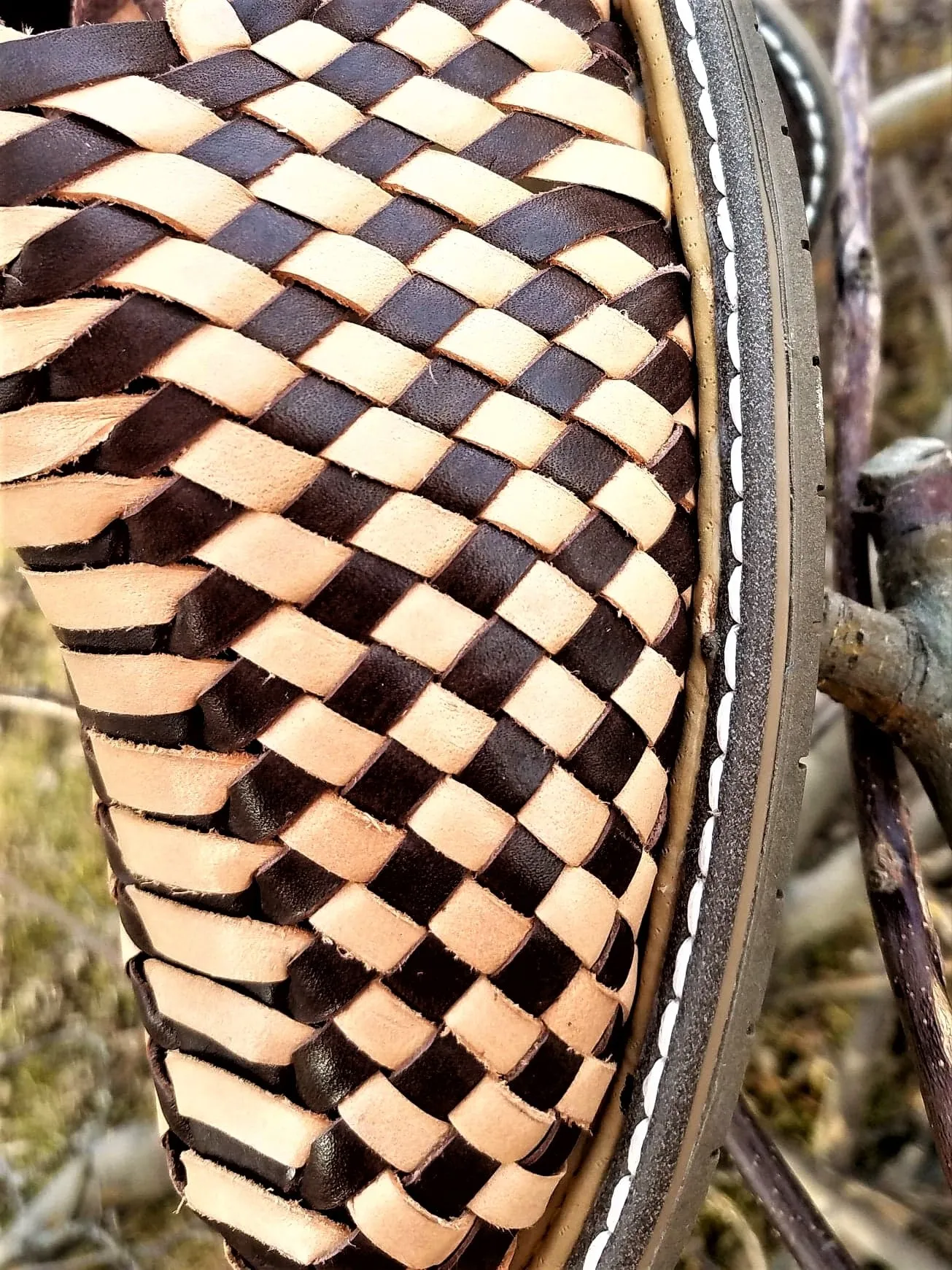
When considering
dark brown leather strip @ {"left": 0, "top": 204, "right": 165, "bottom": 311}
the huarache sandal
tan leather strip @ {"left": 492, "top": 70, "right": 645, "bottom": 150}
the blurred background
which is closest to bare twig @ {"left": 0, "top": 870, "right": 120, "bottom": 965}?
the blurred background

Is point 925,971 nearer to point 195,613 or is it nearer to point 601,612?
point 601,612

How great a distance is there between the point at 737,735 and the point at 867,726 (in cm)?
17

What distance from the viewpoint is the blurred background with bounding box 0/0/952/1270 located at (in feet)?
2.53

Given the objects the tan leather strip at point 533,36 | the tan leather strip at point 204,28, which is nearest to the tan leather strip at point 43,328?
the tan leather strip at point 204,28

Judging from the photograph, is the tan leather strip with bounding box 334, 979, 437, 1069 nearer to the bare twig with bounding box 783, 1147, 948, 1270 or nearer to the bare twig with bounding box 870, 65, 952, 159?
the bare twig with bounding box 783, 1147, 948, 1270

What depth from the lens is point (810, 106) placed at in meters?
0.71

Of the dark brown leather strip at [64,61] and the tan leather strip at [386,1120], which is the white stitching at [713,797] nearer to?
the tan leather strip at [386,1120]

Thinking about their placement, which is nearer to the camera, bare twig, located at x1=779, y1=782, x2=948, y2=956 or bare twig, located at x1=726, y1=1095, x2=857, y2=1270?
bare twig, located at x1=726, y1=1095, x2=857, y2=1270

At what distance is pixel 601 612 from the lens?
44 cm

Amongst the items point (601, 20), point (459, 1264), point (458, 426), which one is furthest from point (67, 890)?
point (601, 20)

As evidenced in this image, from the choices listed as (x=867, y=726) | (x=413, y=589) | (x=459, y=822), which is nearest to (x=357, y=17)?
(x=413, y=589)

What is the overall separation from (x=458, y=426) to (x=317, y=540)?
0.26 feet

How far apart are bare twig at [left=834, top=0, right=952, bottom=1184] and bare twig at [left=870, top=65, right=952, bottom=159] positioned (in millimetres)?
101

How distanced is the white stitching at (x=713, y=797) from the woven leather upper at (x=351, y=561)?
0.03 meters
